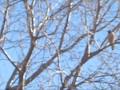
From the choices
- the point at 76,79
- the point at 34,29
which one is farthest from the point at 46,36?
the point at 76,79

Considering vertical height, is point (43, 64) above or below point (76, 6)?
below

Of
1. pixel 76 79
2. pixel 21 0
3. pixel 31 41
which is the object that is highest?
pixel 21 0

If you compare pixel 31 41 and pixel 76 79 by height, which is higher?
pixel 31 41

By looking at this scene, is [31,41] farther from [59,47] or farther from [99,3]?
[99,3]

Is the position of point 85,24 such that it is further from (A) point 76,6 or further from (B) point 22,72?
(B) point 22,72

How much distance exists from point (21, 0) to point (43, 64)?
1182mm

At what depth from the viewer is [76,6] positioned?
10367mm

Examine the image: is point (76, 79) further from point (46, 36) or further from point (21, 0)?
point (21, 0)

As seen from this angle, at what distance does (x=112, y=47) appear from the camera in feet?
33.8

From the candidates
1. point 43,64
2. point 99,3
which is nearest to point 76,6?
point 99,3

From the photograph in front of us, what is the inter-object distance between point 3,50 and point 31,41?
503mm

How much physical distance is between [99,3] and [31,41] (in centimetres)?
139

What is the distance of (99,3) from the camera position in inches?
410

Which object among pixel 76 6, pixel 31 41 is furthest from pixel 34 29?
pixel 76 6
